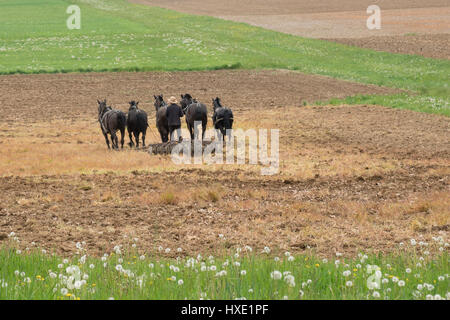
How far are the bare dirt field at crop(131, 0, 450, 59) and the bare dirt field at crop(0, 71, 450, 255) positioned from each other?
106ft

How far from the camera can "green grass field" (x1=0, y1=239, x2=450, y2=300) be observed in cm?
653

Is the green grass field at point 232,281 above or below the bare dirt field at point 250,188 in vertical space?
above

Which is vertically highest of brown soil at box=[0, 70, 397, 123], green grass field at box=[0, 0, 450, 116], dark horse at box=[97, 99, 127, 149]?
green grass field at box=[0, 0, 450, 116]

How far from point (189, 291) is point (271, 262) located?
149 centimetres

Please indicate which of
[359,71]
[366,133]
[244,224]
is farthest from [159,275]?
[359,71]

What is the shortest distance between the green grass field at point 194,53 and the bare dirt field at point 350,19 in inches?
167

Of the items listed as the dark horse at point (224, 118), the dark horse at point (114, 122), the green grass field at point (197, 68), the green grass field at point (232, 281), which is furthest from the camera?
the dark horse at point (224, 118)

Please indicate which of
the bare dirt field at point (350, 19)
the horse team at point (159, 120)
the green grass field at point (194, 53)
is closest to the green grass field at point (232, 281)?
the horse team at point (159, 120)

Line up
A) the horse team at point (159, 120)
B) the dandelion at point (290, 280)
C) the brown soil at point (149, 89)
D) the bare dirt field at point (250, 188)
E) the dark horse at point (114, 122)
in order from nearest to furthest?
the dandelion at point (290, 280)
the bare dirt field at point (250, 188)
the dark horse at point (114, 122)
the horse team at point (159, 120)
the brown soil at point (149, 89)

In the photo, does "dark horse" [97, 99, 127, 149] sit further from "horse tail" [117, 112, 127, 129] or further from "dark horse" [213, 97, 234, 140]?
"dark horse" [213, 97, 234, 140]

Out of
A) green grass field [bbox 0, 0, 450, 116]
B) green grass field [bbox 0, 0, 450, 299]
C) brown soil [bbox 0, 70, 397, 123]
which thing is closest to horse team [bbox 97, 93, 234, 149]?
brown soil [bbox 0, 70, 397, 123]

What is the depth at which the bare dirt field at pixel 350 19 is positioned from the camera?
62062 millimetres

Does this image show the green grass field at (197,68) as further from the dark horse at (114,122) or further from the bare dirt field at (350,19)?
the dark horse at (114,122)

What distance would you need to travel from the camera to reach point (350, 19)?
7650cm
